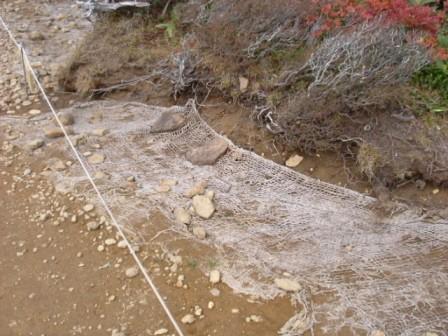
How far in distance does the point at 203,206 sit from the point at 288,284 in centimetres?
84

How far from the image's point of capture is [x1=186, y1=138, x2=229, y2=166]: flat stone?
3.96m

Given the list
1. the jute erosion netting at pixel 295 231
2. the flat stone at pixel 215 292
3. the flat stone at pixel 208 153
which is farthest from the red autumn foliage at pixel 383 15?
the flat stone at pixel 215 292

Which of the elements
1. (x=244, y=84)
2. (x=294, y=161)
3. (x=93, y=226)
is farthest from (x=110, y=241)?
(x=244, y=84)

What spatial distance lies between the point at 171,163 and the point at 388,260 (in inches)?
67.7

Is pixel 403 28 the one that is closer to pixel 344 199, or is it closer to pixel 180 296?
pixel 344 199

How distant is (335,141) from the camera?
12.9 ft

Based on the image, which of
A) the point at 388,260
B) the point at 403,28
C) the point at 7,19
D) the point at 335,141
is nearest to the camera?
the point at 388,260

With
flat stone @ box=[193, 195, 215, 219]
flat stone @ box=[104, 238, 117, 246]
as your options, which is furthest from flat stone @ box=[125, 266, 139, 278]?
flat stone @ box=[193, 195, 215, 219]

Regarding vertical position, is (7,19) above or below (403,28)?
below

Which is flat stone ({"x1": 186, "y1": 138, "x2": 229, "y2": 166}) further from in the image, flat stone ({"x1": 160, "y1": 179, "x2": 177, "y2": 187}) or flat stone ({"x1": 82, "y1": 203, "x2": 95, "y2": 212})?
flat stone ({"x1": 82, "y1": 203, "x2": 95, "y2": 212})

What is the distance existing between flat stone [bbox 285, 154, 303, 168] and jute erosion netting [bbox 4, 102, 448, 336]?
0.44ft

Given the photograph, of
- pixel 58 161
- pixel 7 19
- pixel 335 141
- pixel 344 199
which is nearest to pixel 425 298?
pixel 344 199

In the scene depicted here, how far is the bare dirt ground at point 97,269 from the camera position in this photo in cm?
291

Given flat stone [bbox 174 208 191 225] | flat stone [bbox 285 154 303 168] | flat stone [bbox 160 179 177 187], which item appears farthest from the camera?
flat stone [bbox 285 154 303 168]
